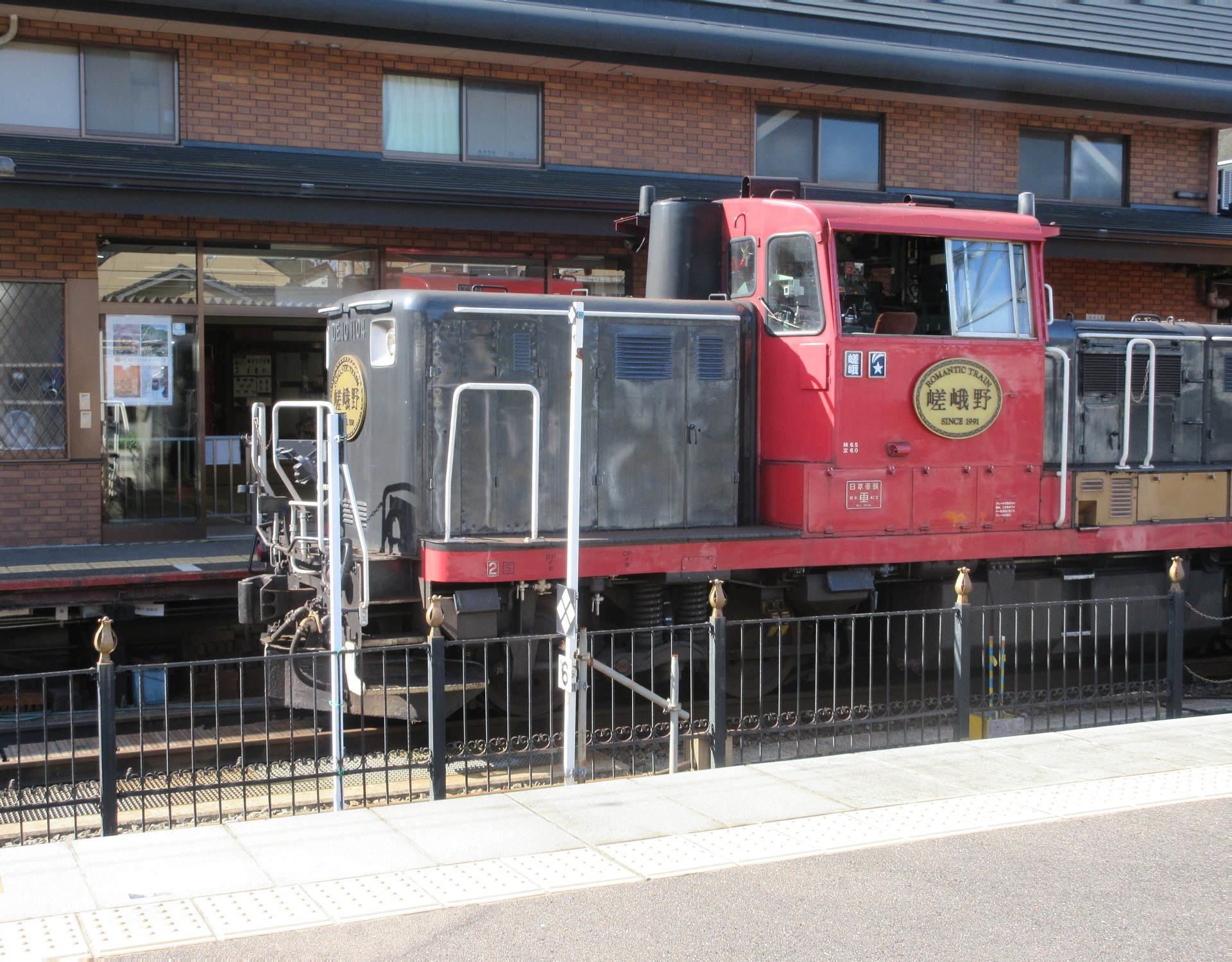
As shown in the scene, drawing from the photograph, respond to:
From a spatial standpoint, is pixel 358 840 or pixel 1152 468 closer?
pixel 358 840

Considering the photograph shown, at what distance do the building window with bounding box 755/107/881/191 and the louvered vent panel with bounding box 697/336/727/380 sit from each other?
668 cm

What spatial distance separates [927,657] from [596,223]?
5.92 meters

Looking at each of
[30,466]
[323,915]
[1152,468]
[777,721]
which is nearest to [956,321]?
[1152,468]

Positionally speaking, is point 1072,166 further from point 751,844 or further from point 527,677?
point 751,844

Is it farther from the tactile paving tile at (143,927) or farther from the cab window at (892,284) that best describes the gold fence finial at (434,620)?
the cab window at (892,284)

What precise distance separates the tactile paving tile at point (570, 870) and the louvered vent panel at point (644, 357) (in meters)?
3.93

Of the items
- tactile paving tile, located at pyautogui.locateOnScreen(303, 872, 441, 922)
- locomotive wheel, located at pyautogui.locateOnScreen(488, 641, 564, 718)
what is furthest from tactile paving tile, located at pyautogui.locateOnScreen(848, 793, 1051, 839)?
locomotive wheel, located at pyautogui.locateOnScreen(488, 641, 564, 718)

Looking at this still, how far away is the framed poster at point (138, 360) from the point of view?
40.8 feet

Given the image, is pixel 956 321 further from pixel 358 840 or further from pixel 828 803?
pixel 358 840

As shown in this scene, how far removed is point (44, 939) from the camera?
178 inches

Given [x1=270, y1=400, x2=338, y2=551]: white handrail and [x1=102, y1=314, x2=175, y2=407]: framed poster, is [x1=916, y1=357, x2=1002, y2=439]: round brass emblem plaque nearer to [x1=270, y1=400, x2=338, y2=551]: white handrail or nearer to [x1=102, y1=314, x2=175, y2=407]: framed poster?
[x1=270, y1=400, x2=338, y2=551]: white handrail

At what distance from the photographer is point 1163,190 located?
56.0ft

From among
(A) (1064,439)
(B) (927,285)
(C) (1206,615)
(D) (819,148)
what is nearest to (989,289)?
(B) (927,285)

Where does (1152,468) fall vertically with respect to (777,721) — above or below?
above
